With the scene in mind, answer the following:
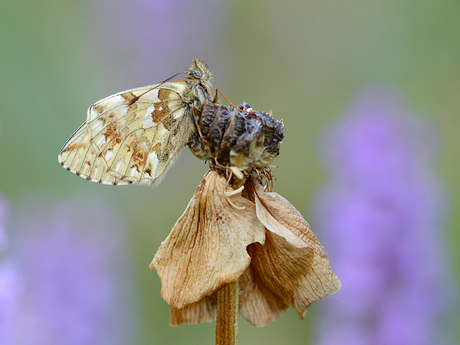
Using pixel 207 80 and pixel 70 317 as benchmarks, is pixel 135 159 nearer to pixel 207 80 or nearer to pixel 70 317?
pixel 207 80

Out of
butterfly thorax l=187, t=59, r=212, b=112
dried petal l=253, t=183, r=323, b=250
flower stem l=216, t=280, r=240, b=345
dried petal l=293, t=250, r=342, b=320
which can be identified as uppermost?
butterfly thorax l=187, t=59, r=212, b=112

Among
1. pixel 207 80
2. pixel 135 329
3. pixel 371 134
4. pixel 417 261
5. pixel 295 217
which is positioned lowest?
pixel 135 329

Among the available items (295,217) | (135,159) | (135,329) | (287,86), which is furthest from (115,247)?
(287,86)

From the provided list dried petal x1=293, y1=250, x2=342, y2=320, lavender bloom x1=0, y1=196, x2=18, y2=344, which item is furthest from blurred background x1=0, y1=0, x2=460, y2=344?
dried petal x1=293, y1=250, x2=342, y2=320

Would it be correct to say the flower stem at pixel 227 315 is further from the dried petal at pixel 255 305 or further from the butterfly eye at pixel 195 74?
the butterfly eye at pixel 195 74

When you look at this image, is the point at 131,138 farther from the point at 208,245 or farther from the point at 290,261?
the point at 290,261

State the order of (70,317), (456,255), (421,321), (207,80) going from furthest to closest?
(456,255) < (70,317) < (421,321) < (207,80)

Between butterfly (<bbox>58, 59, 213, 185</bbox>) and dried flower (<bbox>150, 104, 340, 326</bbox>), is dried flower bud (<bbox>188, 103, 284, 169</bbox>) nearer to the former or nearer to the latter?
dried flower (<bbox>150, 104, 340, 326</bbox>)
